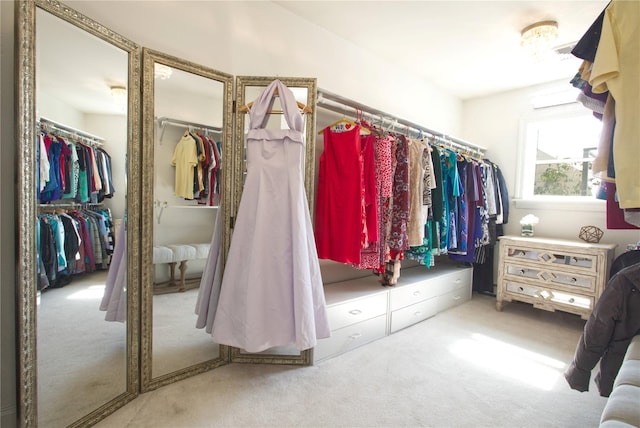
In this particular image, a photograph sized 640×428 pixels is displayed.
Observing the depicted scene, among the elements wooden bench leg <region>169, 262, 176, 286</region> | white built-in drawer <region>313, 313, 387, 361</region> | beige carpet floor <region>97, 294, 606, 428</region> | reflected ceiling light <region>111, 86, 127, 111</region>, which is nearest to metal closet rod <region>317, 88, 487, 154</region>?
reflected ceiling light <region>111, 86, 127, 111</region>

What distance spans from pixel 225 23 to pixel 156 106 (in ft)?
2.76

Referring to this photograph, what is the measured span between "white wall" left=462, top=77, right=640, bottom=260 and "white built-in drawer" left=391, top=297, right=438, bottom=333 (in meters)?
1.68

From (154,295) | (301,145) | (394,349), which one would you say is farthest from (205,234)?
(394,349)

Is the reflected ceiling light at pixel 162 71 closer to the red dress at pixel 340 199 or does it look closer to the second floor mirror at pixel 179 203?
the second floor mirror at pixel 179 203

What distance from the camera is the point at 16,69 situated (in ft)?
3.92

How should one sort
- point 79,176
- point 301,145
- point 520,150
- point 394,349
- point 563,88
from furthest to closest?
point 520,150, point 563,88, point 394,349, point 301,145, point 79,176

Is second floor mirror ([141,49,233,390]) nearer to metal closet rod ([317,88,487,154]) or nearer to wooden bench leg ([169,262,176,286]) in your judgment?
wooden bench leg ([169,262,176,286])

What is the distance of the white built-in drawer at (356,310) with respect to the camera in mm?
2170

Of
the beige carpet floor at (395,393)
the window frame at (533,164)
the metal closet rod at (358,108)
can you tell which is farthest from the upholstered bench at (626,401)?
the window frame at (533,164)

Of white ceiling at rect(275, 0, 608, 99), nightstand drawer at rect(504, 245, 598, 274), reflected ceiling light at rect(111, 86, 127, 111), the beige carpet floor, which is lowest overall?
the beige carpet floor

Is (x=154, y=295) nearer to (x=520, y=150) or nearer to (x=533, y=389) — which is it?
(x=533, y=389)

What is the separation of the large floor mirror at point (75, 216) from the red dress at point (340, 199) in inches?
47.7

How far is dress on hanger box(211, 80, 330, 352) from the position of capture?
170cm

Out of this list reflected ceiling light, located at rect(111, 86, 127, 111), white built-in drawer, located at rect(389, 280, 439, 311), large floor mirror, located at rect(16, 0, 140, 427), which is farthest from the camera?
white built-in drawer, located at rect(389, 280, 439, 311)
